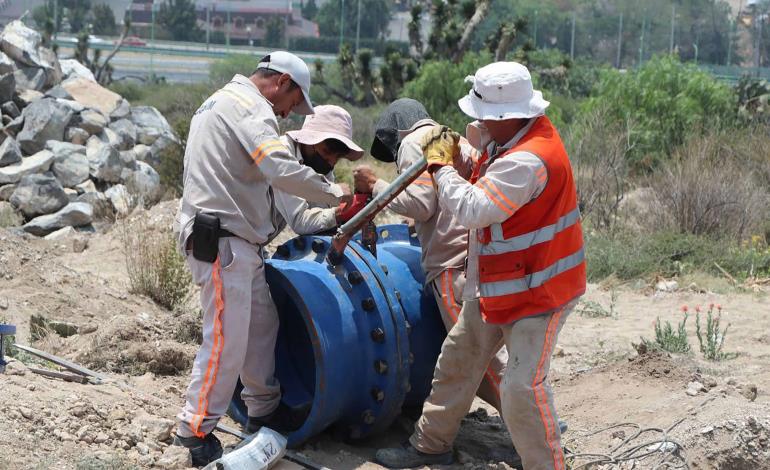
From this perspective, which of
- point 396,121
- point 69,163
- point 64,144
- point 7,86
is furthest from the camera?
point 7,86

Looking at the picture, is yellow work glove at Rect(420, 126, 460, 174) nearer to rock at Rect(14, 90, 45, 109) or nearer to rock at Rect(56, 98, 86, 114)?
rock at Rect(56, 98, 86, 114)

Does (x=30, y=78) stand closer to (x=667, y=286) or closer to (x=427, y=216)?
(x=667, y=286)

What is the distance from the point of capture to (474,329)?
4.96 metres

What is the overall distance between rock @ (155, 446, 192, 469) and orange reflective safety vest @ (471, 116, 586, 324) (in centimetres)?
157

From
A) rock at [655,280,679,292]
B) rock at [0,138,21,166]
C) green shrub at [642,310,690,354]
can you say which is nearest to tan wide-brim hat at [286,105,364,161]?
green shrub at [642,310,690,354]

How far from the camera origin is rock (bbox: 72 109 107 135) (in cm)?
1563

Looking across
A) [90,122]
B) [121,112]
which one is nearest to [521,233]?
[90,122]

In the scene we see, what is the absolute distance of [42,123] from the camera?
15016 mm

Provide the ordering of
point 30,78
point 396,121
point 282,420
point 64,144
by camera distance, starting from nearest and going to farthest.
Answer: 1. point 396,121
2. point 282,420
3. point 64,144
4. point 30,78

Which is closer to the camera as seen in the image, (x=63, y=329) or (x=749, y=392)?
(x=749, y=392)

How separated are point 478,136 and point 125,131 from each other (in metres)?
12.2

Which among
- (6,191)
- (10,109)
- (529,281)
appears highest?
(529,281)

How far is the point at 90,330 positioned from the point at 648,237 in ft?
20.8

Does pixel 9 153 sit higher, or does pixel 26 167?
pixel 9 153
